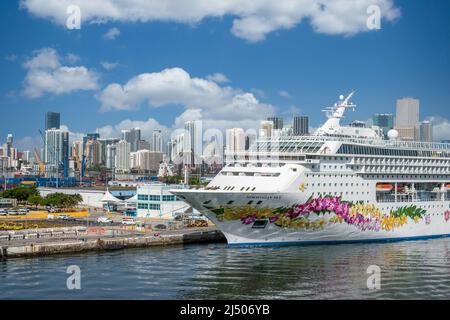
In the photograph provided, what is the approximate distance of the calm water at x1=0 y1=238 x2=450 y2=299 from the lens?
1845 centimetres

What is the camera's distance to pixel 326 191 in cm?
2692

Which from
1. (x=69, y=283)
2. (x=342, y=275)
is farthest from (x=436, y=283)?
(x=69, y=283)

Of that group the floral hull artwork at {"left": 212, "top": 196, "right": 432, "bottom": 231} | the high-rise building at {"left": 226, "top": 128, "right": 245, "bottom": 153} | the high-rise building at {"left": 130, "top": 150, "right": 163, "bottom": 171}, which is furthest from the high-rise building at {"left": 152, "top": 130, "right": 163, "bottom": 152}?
the floral hull artwork at {"left": 212, "top": 196, "right": 432, "bottom": 231}

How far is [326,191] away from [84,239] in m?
12.1

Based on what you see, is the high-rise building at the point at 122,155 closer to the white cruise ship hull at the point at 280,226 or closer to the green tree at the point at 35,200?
the green tree at the point at 35,200

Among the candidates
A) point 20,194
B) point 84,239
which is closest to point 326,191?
point 84,239

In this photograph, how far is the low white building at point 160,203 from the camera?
41562mm

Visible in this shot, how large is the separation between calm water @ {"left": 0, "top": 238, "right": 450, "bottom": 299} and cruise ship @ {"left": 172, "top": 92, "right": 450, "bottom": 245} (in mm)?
1001

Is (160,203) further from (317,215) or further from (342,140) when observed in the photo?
(317,215)

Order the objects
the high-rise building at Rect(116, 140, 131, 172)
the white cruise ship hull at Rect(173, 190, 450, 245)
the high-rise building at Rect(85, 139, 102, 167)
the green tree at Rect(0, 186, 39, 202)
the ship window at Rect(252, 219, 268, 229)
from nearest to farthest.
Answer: the white cruise ship hull at Rect(173, 190, 450, 245) → the ship window at Rect(252, 219, 268, 229) → the green tree at Rect(0, 186, 39, 202) → the high-rise building at Rect(116, 140, 131, 172) → the high-rise building at Rect(85, 139, 102, 167)

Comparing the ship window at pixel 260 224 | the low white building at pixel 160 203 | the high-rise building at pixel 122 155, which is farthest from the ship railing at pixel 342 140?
the high-rise building at pixel 122 155

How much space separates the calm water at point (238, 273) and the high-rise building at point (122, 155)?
113 m

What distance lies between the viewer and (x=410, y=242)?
30.3 metres

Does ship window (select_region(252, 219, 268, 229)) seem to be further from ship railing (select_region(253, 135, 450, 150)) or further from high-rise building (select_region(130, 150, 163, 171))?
high-rise building (select_region(130, 150, 163, 171))
